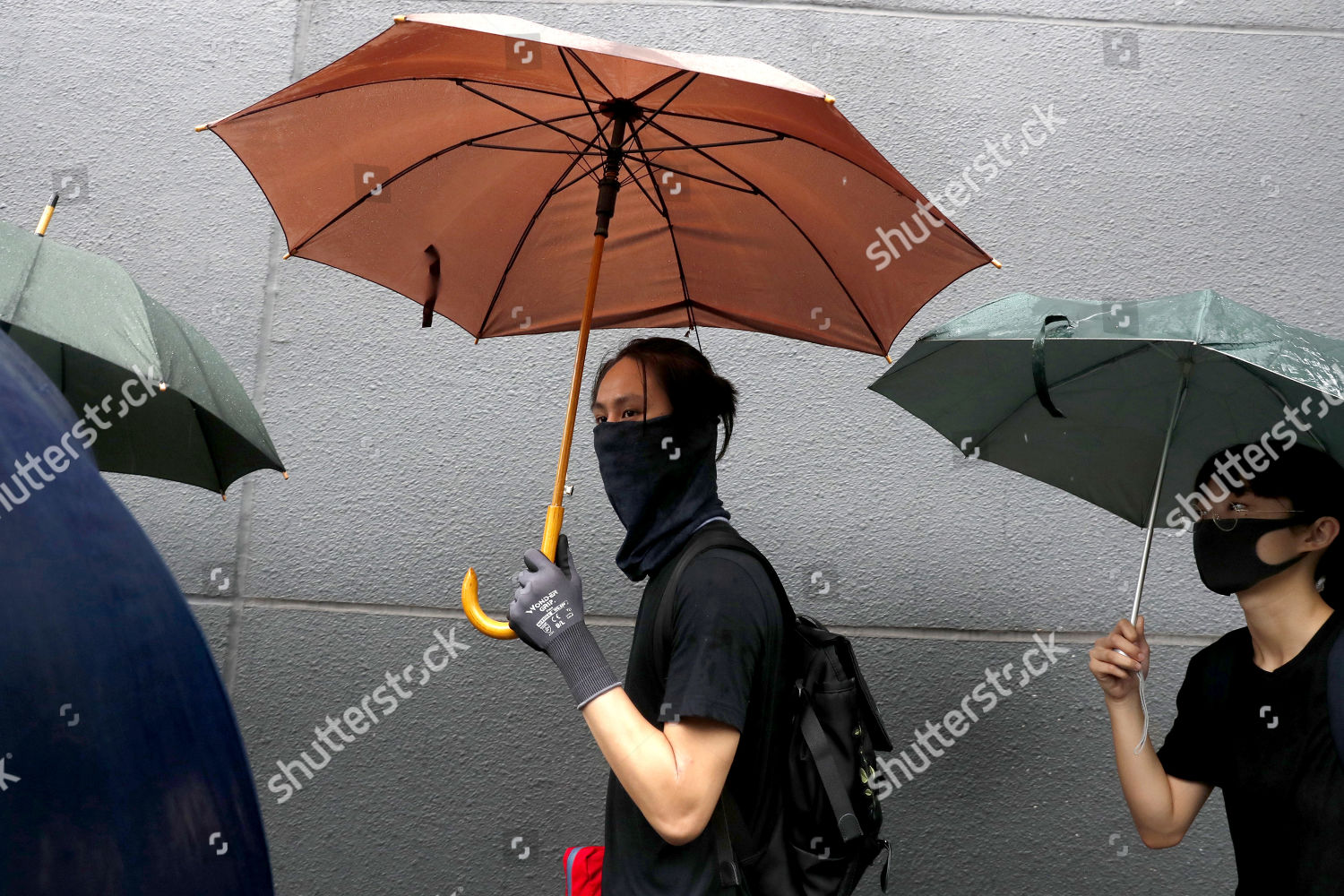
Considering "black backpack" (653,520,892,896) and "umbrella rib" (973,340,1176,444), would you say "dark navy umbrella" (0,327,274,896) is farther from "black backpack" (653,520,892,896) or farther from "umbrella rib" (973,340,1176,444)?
"umbrella rib" (973,340,1176,444)

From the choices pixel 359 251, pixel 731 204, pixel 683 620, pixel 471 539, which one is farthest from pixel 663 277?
pixel 471 539

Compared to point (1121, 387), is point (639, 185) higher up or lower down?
higher up

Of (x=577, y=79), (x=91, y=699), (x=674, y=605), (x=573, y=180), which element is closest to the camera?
(x=91, y=699)

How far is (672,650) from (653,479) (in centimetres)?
39

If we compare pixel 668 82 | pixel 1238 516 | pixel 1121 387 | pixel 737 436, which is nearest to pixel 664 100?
pixel 668 82

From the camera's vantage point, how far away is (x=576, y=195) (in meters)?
2.70

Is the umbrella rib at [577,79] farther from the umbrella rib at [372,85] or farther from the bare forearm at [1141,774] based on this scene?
the bare forearm at [1141,774]

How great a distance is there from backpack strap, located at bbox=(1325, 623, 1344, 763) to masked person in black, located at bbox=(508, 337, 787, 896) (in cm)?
105

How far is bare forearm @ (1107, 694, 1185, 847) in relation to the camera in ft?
8.01

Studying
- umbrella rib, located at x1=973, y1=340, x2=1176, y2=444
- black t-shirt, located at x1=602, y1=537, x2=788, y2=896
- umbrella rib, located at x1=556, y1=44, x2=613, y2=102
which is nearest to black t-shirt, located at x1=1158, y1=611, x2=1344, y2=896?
umbrella rib, located at x1=973, y1=340, x2=1176, y2=444

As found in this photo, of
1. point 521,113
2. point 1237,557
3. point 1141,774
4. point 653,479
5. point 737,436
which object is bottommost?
point 1141,774

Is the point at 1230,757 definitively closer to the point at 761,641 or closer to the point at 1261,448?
the point at 1261,448

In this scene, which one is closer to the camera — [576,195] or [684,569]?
[684,569]

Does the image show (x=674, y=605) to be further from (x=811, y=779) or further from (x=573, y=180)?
(x=573, y=180)
